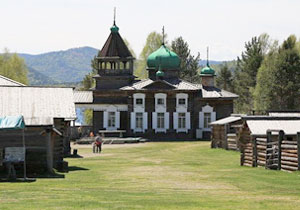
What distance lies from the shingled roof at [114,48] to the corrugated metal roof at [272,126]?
125 feet

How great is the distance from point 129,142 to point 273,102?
96.4 ft

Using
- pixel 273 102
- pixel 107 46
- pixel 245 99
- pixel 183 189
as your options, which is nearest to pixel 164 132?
pixel 107 46

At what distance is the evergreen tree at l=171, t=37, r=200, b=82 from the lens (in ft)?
345

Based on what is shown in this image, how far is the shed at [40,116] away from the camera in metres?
28.8

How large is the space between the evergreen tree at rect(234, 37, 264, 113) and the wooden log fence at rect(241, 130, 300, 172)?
217 feet

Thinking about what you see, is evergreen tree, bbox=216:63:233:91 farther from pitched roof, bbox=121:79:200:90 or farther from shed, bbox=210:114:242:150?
shed, bbox=210:114:242:150

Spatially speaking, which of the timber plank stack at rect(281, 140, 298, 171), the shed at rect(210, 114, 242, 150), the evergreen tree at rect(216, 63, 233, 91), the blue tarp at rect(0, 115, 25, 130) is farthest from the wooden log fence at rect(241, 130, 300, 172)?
the evergreen tree at rect(216, 63, 233, 91)

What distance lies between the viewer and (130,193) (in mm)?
20641

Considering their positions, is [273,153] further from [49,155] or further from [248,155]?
[49,155]

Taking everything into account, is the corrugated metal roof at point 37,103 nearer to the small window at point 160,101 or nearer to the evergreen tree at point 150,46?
the small window at point 160,101

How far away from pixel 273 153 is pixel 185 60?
75.9 meters

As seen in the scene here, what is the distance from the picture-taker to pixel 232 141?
50.6m

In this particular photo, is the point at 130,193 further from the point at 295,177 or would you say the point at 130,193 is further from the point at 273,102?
the point at 273,102

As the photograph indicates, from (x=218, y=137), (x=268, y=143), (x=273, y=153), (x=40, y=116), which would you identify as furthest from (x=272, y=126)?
(x=218, y=137)
